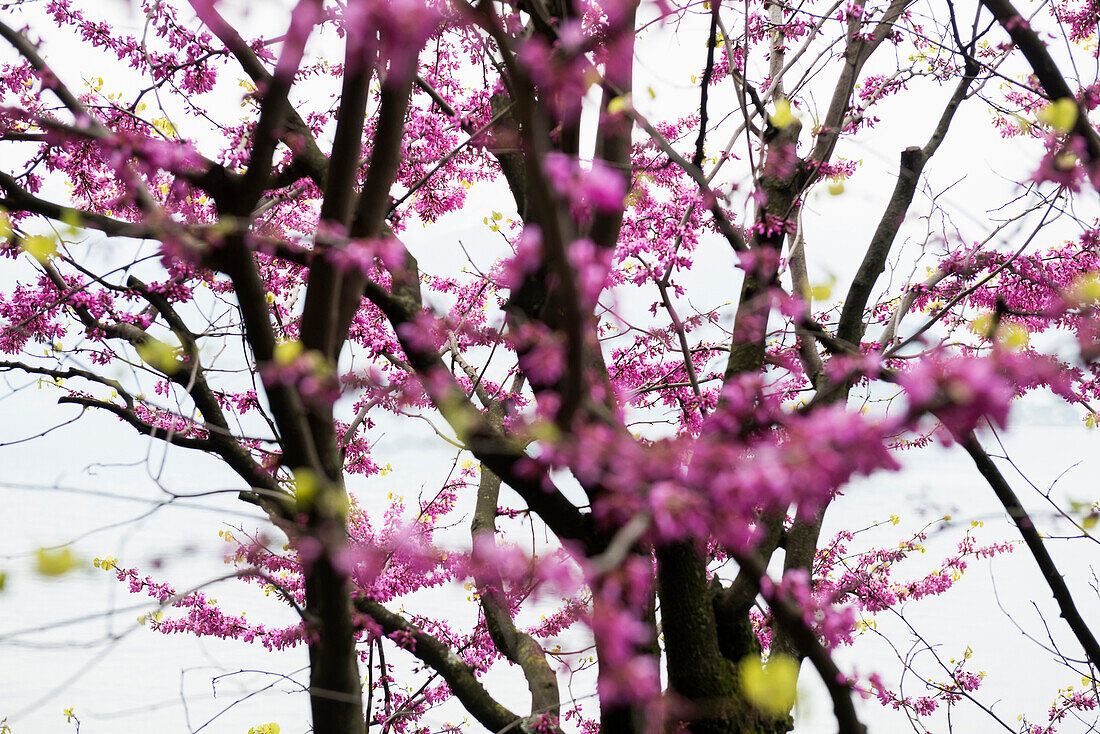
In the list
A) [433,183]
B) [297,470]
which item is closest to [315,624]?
[297,470]

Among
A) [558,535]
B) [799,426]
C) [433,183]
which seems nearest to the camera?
[799,426]

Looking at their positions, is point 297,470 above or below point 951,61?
below

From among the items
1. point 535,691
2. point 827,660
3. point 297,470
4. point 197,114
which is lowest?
point 827,660

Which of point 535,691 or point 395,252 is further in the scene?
point 535,691

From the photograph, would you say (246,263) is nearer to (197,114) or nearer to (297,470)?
(297,470)

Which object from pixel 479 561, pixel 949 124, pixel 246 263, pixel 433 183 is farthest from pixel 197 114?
pixel 949 124

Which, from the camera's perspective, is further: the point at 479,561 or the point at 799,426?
the point at 479,561

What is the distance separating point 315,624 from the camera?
2.01 metres

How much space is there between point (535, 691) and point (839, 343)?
6.50 feet

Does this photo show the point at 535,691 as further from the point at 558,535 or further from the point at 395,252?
the point at 395,252

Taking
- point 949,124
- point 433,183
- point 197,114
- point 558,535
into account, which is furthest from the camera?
point 433,183

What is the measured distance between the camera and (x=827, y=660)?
159cm

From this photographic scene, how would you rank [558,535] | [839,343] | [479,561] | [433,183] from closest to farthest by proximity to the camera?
1. [479,561]
2. [839,343]
3. [558,535]
4. [433,183]

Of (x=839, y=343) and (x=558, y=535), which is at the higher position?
(x=839, y=343)
